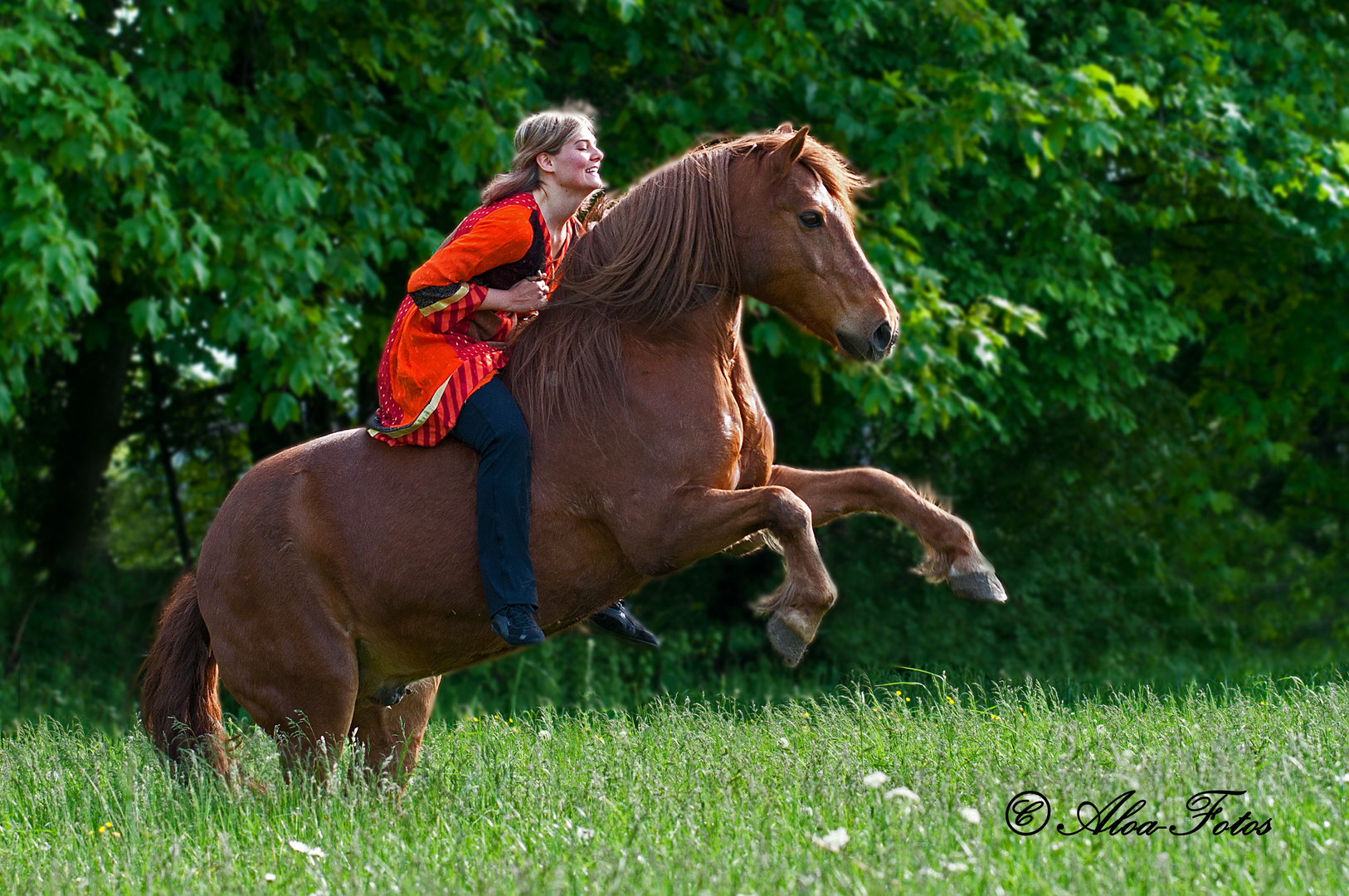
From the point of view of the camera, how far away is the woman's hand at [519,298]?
460 cm

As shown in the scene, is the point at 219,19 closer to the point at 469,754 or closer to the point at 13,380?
the point at 13,380

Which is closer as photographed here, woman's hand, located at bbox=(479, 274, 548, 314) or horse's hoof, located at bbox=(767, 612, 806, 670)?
horse's hoof, located at bbox=(767, 612, 806, 670)

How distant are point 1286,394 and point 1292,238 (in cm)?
202

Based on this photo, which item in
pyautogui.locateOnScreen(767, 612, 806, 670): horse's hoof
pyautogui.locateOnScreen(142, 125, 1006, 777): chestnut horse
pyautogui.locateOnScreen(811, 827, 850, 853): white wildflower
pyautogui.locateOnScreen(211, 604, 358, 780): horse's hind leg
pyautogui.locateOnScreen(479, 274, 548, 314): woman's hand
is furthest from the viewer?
pyautogui.locateOnScreen(211, 604, 358, 780): horse's hind leg

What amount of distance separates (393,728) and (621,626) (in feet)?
3.60

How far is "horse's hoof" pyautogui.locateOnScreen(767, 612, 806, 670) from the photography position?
160 inches

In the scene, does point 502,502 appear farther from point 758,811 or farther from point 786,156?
point 786,156

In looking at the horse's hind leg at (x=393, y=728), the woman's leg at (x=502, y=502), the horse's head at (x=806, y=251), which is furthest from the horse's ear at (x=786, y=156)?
the horse's hind leg at (x=393, y=728)

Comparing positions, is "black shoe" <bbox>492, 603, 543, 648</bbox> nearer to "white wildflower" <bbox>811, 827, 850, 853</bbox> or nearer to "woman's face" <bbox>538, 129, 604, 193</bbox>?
"white wildflower" <bbox>811, 827, 850, 853</bbox>

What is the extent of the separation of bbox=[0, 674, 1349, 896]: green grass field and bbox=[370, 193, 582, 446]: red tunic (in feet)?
4.05

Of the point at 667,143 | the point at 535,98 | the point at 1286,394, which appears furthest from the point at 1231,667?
the point at 535,98

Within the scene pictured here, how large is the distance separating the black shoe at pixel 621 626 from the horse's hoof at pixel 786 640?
811 millimetres

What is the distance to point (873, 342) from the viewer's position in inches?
172

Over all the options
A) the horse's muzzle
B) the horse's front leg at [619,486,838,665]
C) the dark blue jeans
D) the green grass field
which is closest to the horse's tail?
the green grass field
